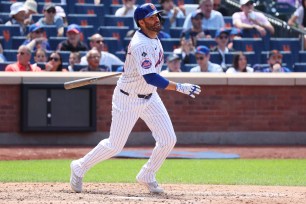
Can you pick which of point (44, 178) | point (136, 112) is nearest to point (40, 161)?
point (44, 178)

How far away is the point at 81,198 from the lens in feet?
26.6

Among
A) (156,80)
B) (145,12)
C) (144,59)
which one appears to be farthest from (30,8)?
(156,80)

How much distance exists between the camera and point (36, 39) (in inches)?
607

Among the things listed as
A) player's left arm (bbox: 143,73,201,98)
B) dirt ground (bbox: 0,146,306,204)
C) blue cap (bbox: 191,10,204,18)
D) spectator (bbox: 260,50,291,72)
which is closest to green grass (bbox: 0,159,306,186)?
dirt ground (bbox: 0,146,306,204)

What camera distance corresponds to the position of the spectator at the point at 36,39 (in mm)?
15422

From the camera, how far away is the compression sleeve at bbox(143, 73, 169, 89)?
26.7 ft

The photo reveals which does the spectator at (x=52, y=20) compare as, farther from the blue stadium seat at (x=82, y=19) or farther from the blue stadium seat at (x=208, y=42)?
the blue stadium seat at (x=208, y=42)

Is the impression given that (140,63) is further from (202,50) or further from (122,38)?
(122,38)

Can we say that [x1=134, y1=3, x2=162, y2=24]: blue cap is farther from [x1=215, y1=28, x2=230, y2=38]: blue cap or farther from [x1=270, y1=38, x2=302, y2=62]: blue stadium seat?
[x1=270, y1=38, x2=302, y2=62]: blue stadium seat

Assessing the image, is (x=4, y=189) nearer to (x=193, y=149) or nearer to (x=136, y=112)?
(x=136, y=112)

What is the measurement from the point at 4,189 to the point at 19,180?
1.17 metres

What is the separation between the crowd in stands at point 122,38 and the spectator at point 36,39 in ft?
0.06

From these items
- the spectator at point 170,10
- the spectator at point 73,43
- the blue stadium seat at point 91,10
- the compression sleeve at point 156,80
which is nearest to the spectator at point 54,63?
the spectator at point 73,43

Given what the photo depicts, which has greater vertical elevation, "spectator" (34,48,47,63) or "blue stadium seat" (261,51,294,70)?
"spectator" (34,48,47,63)
